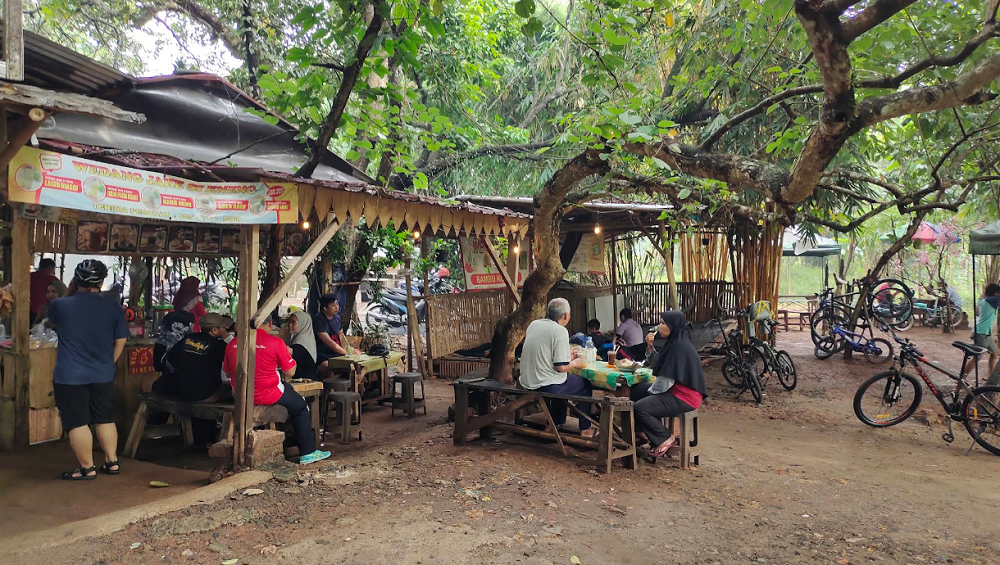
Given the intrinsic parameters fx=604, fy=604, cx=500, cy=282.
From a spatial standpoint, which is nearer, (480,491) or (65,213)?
(480,491)

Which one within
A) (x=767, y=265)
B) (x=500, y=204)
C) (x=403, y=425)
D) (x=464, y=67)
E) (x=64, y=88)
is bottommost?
(x=403, y=425)

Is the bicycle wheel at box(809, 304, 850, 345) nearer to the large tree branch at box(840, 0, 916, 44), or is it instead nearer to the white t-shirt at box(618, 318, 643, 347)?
the white t-shirt at box(618, 318, 643, 347)

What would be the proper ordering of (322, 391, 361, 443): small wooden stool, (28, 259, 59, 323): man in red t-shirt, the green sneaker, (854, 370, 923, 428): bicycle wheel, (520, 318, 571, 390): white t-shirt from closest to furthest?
1. the green sneaker
2. (520, 318, 571, 390): white t-shirt
3. (322, 391, 361, 443): small wooden stool
4. (28, 259, 59, 323): man in red t-shirt
5. (854, 370, 923, 428): bicycle wheel

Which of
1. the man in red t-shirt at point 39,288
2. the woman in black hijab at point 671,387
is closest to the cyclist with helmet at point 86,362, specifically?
the man in red t-shirt at point 39,288

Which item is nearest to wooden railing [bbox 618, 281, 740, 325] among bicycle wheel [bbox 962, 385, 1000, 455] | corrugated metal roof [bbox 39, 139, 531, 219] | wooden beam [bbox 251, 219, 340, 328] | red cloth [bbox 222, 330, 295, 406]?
bicycle wheel [bbox 962, 385, 1000, 455]

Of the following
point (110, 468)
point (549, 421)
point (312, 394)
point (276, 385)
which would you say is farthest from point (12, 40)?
point (549, 421)

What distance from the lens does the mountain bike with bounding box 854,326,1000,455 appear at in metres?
6.55

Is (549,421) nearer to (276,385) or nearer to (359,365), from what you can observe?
(276,385)

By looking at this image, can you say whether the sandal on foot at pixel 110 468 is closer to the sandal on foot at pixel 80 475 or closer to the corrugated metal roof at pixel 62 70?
the sandal on foot at pixel 80 475

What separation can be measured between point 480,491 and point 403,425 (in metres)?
2.64

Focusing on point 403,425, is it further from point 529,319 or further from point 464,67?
point 464,67

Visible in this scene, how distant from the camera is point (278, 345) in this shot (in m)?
5.31

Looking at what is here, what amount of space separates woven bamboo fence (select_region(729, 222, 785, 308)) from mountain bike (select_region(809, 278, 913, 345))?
5.14 ft

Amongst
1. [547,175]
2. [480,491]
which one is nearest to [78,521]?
[480,491]
